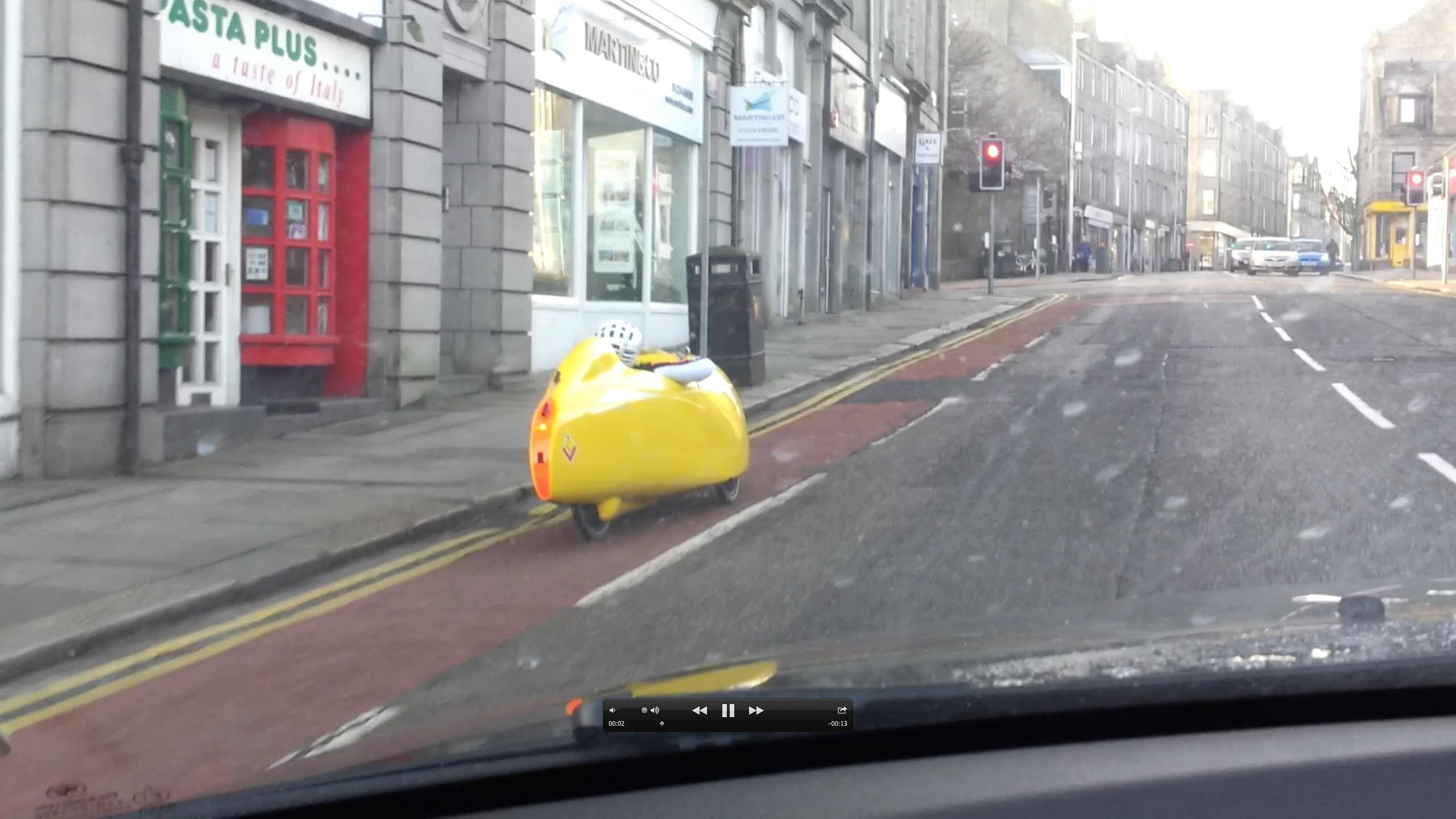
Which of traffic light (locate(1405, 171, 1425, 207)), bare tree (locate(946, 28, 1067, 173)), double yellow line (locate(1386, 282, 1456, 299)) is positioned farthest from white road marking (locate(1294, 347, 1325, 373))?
bare tree (locate(946, 28, 1067, 173))

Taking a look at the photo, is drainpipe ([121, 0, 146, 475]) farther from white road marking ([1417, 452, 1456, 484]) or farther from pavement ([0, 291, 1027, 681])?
white road marking ([1417, 452, 1456, 484])

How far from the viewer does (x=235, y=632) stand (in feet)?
22.7

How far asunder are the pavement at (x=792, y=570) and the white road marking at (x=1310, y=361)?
208cm

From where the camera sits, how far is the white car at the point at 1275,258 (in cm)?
5222

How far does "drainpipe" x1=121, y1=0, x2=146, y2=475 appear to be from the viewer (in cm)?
1091

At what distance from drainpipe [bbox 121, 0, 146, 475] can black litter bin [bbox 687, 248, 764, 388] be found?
22.6 ft

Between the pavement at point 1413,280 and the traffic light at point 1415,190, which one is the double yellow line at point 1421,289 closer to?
the pavement at point 1413,280

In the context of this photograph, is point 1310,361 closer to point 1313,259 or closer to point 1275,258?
point 1275,258

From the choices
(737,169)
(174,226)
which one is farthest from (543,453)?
(737,169)

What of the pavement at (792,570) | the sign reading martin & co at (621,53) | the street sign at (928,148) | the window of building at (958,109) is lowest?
the pavement at (792,570)

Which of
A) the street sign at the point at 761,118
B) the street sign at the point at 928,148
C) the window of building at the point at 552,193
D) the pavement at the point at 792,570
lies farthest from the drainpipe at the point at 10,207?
the street sign at the point at 928,148

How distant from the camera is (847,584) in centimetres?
724

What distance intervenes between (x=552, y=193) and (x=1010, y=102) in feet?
172

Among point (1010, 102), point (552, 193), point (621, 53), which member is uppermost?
point (1010, 102)
